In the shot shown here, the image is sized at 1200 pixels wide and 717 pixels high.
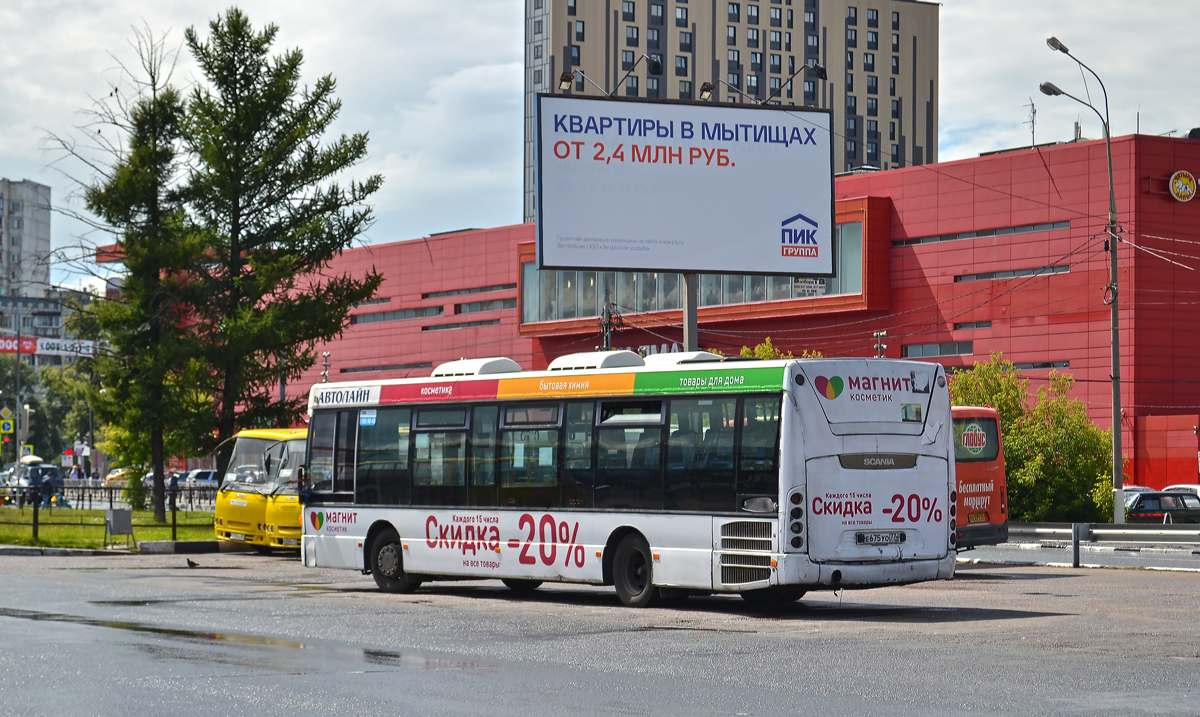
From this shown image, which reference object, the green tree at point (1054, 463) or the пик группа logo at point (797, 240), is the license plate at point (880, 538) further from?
the green tree at point (1054, 463)

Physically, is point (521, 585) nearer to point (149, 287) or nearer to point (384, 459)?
point (384, 459)

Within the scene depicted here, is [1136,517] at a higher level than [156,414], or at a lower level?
lower

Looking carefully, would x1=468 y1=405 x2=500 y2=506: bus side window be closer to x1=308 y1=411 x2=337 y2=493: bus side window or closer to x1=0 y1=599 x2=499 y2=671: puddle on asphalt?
x1=308 y1=411 x2=337 y2=493: bus side window

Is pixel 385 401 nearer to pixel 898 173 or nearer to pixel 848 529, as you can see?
pixel 848 529

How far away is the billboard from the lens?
→ 29516 millimetres

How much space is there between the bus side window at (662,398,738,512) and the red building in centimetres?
5026

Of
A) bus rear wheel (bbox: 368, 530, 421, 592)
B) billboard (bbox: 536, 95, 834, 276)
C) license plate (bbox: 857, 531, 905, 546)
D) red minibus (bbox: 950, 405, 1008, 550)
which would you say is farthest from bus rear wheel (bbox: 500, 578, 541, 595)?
billboard (bbox: 536, 95, 834, 276)

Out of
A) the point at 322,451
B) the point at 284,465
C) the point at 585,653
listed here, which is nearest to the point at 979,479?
the point at 322,451

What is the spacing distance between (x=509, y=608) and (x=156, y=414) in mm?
27050

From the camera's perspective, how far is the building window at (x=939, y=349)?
227ft

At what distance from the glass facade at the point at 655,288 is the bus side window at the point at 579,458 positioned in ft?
169

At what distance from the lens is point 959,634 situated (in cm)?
1364

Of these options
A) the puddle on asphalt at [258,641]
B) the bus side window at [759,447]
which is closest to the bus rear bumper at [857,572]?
the bus side window at [759,447]

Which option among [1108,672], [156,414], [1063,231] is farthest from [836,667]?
[1063,231]
